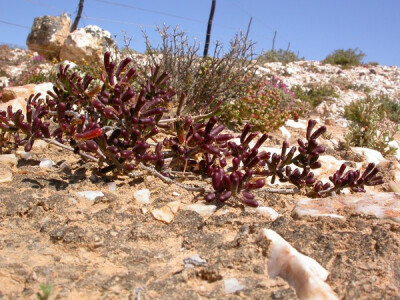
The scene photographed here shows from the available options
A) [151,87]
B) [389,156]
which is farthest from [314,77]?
[151,87]

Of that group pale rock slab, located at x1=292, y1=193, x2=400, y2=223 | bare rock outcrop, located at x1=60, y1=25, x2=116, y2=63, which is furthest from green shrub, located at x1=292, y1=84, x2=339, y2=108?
pale rock slab, located at x1=292, y1=193, x2=400, y2=223

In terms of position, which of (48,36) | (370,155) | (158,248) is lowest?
(158,248)

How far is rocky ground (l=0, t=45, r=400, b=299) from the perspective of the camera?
1.56 m

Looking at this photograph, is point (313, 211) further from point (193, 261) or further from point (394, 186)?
point (394, 186)

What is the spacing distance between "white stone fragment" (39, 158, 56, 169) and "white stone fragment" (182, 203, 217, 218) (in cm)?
118

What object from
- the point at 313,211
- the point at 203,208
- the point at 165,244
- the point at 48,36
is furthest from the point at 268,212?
the point at 48,36

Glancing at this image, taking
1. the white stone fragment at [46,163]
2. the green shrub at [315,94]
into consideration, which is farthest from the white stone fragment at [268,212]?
the green shrub at [315,94]

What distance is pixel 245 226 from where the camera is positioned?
80.0 inches

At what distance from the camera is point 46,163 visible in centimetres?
291

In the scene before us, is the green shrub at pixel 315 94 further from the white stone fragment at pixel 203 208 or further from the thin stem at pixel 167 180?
the white stone fragment at pixel 203 208

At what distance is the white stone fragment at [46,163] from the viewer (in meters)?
2.87

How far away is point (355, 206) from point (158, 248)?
1104 millimetres

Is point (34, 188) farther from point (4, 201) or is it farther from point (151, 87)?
point (151, 87)

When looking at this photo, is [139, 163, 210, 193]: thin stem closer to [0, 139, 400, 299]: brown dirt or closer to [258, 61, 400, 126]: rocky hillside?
[0, 139, 400, 299]: brown dirt
